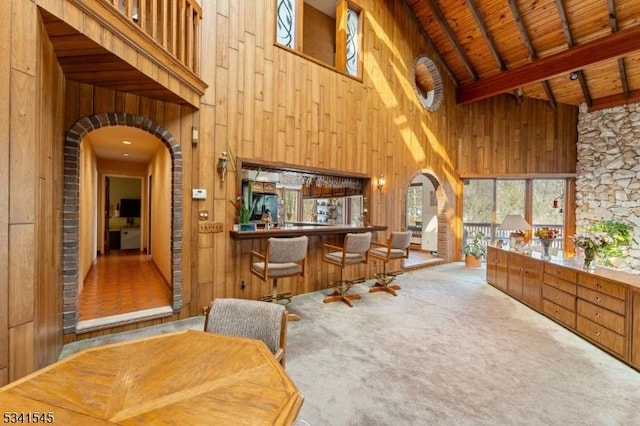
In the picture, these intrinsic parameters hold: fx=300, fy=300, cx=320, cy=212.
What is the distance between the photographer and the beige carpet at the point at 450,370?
6.45 feet

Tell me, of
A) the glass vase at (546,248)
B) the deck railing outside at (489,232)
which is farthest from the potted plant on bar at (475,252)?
the glass vase at (546,248)

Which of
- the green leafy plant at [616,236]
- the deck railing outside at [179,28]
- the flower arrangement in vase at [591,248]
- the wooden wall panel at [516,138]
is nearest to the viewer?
the deck railing outside at [179,28]

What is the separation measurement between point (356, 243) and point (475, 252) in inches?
166

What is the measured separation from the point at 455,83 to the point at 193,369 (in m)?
8.22

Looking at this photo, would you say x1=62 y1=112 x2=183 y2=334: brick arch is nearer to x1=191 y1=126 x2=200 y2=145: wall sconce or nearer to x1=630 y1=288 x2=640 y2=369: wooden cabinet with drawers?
x1=191 y1=126 x2=200 y2=145: wall sconce

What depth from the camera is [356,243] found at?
4164mm

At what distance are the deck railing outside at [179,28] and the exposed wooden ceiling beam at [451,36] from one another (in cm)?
472

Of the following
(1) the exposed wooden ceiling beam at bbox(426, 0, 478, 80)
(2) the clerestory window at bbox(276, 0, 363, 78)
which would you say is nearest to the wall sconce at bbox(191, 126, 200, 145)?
(2) the clerestory window at bbox(276, 0, 363, 78)

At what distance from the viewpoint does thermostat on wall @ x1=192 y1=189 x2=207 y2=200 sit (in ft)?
11.7

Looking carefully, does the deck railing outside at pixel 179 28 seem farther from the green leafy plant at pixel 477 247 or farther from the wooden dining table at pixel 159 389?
the green leafy plant at pixel 477 247

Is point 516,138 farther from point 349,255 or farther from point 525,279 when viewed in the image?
point 349,255

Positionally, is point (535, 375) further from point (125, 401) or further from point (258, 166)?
point (258, 166)

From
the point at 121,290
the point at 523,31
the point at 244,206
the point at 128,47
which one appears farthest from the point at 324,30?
the point at 121,290

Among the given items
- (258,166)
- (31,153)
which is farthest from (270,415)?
A: (258,166)
